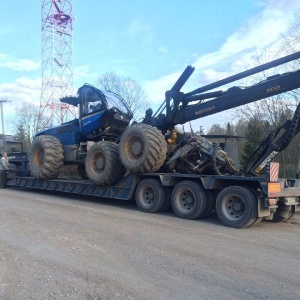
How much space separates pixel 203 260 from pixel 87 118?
29.3 feet

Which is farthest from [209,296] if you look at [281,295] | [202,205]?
[202,205]

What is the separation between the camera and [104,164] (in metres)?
12.0

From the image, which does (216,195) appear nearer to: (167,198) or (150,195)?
(167,198)

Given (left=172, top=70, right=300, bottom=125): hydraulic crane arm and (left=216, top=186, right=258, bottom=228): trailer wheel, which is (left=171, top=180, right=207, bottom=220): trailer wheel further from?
(left=172, top=70, right=300, bottom=125): hydraulic crane arm

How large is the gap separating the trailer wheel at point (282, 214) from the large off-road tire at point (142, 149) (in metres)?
3.36

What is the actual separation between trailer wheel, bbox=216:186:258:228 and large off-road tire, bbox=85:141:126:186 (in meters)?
3.92

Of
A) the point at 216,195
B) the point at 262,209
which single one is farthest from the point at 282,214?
the point at 216,195

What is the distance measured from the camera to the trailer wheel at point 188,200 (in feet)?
30.7

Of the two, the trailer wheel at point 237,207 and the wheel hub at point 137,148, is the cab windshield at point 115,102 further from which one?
the trailer wheel at point 237,207

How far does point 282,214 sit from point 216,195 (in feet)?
5.58

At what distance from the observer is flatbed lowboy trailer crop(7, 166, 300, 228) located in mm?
8383

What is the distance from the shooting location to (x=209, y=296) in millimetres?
4457

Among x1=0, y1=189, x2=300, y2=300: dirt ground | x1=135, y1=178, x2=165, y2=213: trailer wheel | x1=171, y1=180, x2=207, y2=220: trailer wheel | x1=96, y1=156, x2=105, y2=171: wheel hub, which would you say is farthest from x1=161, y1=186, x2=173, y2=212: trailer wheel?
x1=96, y1=156, x2=105, y2=171: wheel hub

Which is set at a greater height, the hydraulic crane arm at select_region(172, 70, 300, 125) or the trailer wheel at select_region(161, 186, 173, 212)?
the hydraulic crane arm at select_region(172, 70, 300, 125)
